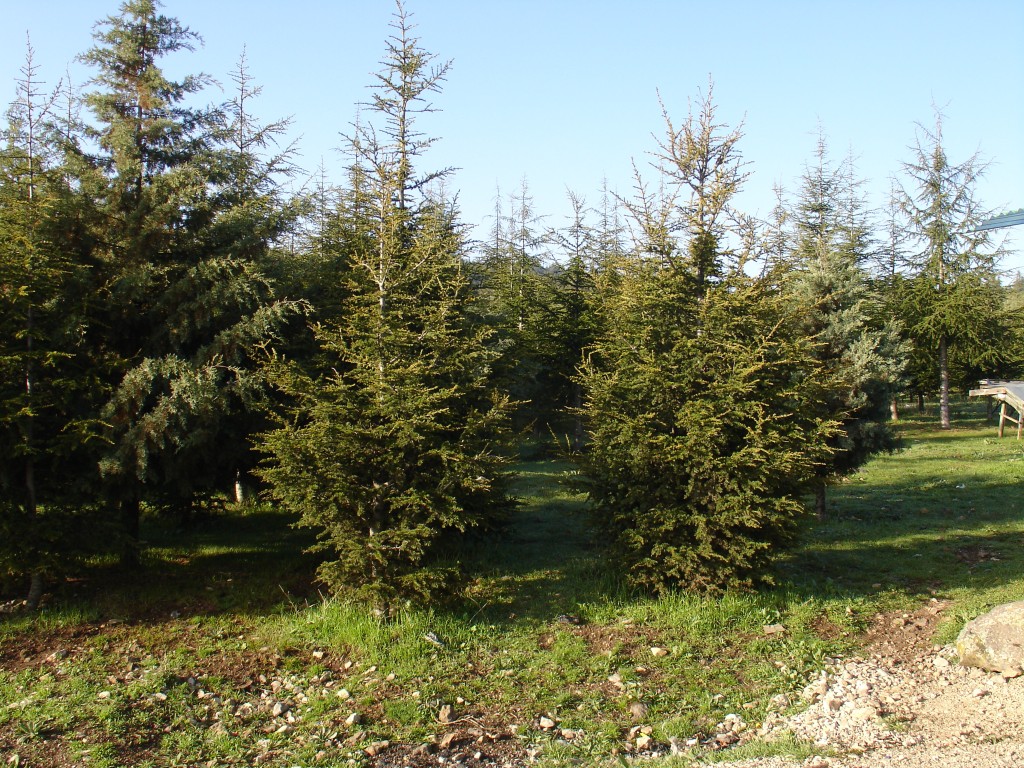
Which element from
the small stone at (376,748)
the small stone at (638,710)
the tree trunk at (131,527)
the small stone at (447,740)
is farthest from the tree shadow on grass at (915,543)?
the tree trunk at (131,527)

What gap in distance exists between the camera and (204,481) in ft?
29.5

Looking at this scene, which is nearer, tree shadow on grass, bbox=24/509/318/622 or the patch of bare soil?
the patch of bare soil

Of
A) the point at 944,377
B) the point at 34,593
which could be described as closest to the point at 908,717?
the point at 34,593

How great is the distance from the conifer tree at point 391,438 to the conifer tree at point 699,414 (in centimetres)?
149

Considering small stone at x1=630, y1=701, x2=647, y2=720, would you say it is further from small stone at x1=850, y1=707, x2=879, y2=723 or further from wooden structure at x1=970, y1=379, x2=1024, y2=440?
wooden structure at x1=970, y1=379, x2=1024, y2=440

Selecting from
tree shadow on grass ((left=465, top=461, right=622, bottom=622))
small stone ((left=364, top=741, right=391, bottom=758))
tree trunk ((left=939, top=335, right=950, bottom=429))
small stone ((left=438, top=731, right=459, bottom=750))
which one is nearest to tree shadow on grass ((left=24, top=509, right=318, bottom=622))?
tree shadow on grass ((left=465, top=461, right=622, bottom=622))

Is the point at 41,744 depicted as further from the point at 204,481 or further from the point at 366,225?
the point at 366,225

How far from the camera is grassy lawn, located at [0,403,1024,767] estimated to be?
18.4 ft

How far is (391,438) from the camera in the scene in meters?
7.80

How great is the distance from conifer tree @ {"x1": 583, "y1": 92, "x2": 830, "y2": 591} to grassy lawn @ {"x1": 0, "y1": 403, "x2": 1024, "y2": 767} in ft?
2.28

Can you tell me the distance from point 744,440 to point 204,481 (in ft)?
21.0

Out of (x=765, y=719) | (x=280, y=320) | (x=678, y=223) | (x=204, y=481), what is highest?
(x=678, y=223)

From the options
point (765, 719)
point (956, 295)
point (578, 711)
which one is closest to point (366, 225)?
point (578, 711)

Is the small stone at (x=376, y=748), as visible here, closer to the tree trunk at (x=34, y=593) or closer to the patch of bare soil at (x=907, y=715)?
the patch of bare soil at (x=907, y=715)
